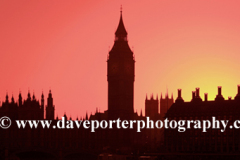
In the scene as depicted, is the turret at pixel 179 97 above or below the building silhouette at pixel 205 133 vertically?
above

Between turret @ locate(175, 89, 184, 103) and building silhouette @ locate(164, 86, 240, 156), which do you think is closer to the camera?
building silhouette @ locate(164, 86, 240, 156)

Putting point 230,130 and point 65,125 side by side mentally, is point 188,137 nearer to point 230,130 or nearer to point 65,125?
point 230,130

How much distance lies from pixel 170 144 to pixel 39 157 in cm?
3198

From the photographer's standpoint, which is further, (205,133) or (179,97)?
(179,97)

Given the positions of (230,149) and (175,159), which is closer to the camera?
(175,159)

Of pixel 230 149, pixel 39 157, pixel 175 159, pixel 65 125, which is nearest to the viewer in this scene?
pixel 175 159

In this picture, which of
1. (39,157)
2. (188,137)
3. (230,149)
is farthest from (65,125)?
(230,149)

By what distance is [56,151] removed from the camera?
17150 cm

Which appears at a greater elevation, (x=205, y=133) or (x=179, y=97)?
(x=179, y=97)

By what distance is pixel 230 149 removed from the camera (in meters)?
169

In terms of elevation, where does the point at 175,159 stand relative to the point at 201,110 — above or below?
below

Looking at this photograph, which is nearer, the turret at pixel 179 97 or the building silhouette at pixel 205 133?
the building silhouette at pixel 205 133

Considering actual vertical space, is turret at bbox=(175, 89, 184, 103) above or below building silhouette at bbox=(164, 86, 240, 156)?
above

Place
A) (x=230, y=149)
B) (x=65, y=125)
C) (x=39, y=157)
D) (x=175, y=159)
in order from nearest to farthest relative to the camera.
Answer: (x=175, y=159), (x=230, y=149), (x=39, y=157), (x=65, y=125)
